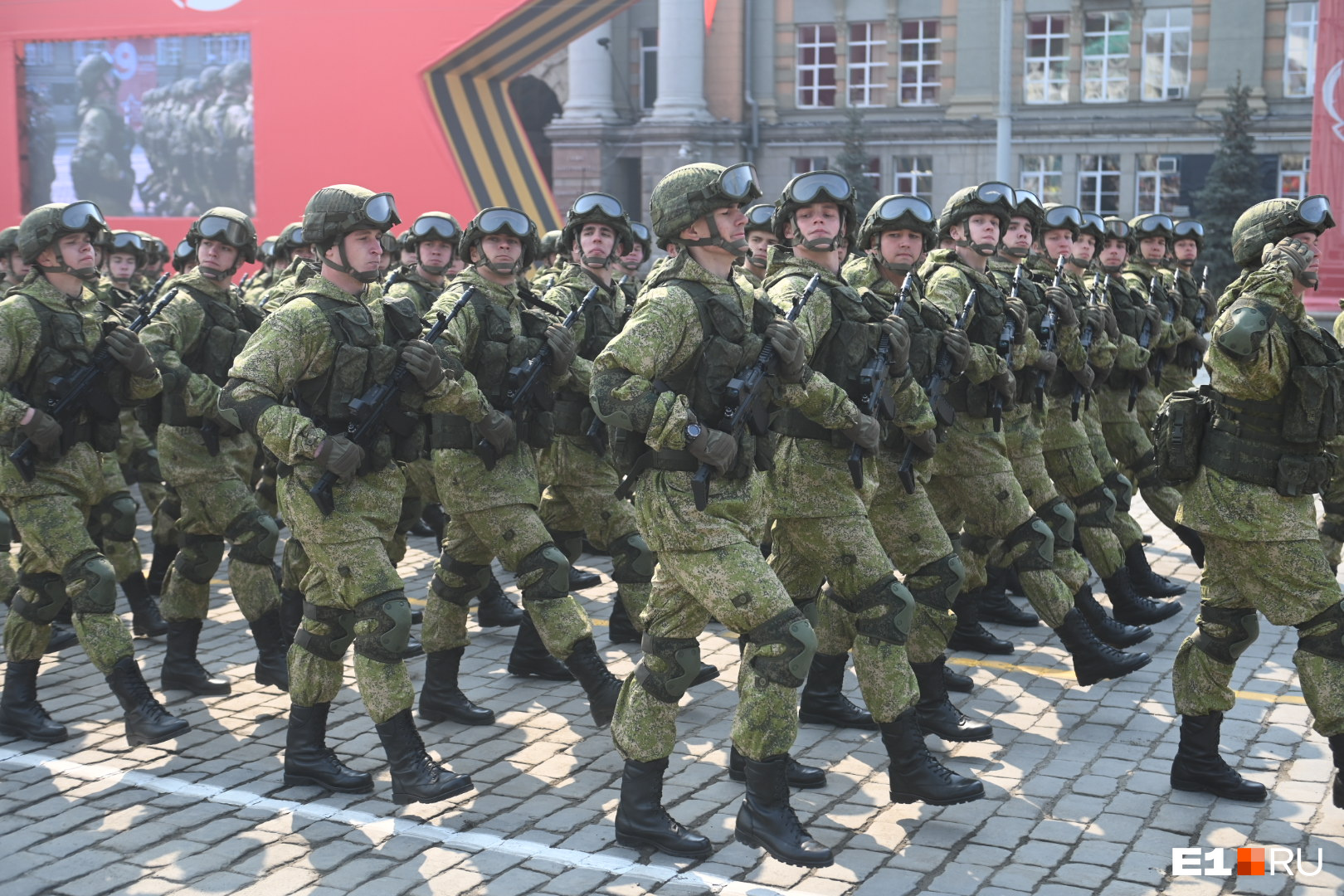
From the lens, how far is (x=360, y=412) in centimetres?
579

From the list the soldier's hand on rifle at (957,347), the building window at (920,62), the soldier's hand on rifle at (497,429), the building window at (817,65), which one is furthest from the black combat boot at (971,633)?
the building window at (817,65)

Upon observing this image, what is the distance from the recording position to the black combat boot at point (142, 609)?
8586mm

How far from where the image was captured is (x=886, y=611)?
5.70m

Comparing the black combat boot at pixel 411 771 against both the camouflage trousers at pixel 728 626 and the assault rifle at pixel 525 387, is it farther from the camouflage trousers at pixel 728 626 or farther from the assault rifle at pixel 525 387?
the assault rifle at pixel 525 387

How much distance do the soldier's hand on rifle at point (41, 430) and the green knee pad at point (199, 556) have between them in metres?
1.08

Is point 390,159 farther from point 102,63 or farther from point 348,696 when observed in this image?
point 348,696

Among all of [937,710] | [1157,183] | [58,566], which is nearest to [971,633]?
[937,710]

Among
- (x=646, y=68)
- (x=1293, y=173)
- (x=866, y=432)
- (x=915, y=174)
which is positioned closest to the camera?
(x=866, y=432)

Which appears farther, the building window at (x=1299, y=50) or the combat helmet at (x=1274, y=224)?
the building window at (x=1299, y=50)

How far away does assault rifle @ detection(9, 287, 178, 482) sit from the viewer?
21.5 feet

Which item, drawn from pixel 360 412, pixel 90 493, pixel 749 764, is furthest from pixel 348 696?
pixel 749 764

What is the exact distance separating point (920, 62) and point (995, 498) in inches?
1251

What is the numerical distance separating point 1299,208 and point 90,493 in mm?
5387

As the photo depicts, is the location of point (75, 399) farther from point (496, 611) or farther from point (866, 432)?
point (866, 432)
